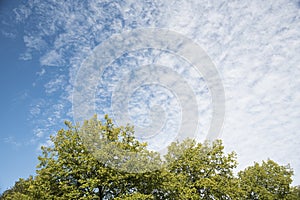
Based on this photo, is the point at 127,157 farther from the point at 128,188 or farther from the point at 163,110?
the point at 163,110

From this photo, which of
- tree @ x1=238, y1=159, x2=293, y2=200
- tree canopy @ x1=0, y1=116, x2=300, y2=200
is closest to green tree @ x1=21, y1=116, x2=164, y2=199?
tree canopy @ x1=0, y1=116, x2=300, y2=200

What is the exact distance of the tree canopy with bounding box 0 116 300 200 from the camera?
22766 millimetres

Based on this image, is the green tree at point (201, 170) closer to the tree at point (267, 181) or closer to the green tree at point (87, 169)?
the green tree at point (87, 169)

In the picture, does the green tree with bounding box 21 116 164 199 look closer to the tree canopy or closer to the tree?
the tree canopy

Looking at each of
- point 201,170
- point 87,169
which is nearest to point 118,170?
point 87,169

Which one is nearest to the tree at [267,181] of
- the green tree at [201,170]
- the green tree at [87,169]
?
the green tree at [201,170]

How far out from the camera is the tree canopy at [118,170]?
22.8m

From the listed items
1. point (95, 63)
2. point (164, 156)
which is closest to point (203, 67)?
point (95, 63)

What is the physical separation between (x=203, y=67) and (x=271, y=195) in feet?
82.5

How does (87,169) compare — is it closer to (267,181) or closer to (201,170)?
(201,170)

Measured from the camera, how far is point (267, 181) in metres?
39.2

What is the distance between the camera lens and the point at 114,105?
2208 centimetres

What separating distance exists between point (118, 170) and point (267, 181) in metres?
25.7

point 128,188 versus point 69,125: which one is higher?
point 69,125
